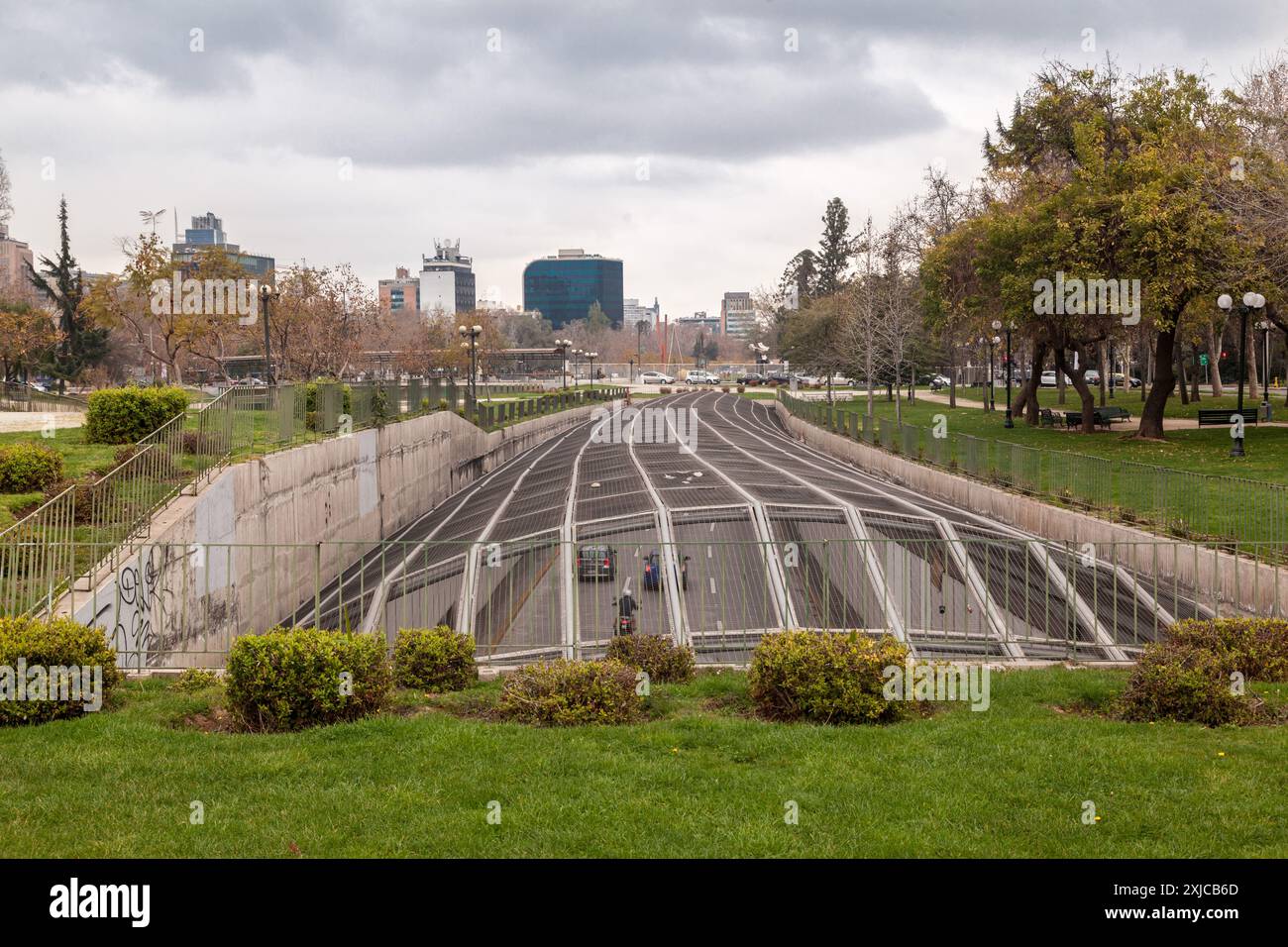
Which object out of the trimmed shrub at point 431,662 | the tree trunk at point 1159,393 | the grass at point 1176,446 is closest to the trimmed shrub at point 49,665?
the trimmed shrub at point 431,662

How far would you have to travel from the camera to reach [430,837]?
22.4 ft

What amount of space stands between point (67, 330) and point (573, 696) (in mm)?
75183

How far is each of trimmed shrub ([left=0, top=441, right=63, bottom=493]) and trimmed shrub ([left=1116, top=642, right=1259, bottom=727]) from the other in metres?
16.3

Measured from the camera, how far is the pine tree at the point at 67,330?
7269 centimetres

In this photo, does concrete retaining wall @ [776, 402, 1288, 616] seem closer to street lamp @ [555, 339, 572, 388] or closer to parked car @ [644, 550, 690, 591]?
parked car @ [644, 550, 690, 591]

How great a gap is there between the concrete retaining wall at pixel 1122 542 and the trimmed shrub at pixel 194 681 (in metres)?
9.91

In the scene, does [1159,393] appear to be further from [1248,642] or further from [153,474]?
[153,474]

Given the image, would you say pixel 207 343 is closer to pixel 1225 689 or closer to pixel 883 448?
pixel 883 448

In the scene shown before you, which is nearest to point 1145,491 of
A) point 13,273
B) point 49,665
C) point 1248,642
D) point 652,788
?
point 1248,642

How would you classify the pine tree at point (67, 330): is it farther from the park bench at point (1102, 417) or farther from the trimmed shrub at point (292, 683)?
the trimmed shrub at point (292, 683)

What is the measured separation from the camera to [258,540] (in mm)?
20969
